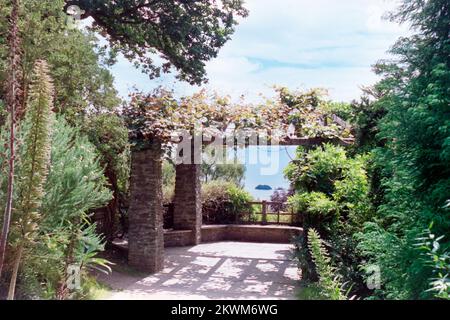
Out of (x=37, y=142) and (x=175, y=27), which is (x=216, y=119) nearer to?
(x=175, y=27)

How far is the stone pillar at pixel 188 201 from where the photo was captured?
472 inches

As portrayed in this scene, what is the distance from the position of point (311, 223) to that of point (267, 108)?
8.62 ft

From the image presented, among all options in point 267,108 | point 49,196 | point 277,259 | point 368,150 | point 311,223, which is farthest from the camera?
point 277,259

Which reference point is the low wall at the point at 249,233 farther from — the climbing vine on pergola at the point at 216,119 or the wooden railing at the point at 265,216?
the climbing vine on pergola at the point at 216,119

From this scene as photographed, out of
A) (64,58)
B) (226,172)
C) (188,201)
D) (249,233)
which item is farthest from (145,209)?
(226,172)

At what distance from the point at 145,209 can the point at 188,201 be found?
12.0 feet

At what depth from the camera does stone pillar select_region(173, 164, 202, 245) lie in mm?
12000

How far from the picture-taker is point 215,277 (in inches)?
325

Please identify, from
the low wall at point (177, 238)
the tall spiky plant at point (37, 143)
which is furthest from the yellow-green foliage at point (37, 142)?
the low wall at point (177, 238)

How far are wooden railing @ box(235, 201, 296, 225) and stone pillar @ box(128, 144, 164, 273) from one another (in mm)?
5431

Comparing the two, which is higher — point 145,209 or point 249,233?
point 145,209
